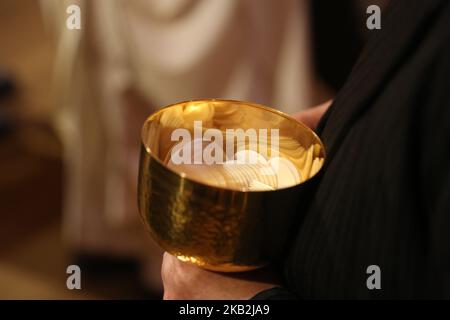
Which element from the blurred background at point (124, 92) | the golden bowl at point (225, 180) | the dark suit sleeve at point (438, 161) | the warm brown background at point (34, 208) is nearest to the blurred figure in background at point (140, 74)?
the blurred background at point (124, 92)

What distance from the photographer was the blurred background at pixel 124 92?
1.30 meters

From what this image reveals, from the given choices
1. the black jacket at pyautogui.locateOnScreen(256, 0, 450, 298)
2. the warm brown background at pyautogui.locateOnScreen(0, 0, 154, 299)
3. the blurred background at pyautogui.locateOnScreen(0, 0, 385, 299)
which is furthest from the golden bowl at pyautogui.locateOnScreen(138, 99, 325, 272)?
the warm brown background at pyautogui.locateOnScreen(0, 0, 154, 299)

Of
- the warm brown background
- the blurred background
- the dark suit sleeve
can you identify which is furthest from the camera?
the warm brown background

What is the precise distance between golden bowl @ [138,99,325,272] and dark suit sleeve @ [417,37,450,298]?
0.27 ft

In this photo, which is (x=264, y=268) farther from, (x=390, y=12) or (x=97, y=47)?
(x=97, y=47)

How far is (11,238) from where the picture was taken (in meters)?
1.81

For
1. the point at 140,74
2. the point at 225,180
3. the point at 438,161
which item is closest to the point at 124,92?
the point at 140,74

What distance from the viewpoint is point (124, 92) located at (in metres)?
1.47

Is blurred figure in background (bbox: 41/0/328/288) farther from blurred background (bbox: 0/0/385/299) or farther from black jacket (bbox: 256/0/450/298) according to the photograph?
black jacket (bbox: 256/0/450/298)

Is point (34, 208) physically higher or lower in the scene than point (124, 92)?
lower

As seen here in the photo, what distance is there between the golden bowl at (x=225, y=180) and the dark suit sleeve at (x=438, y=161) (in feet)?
0.27

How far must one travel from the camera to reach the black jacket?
37 cm

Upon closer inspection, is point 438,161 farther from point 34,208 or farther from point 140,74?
point 34,208

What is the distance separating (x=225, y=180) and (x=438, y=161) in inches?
5.6
